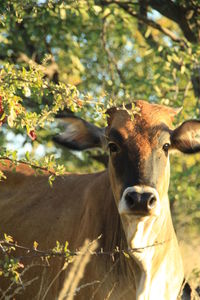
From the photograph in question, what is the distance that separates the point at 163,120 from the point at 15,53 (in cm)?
516

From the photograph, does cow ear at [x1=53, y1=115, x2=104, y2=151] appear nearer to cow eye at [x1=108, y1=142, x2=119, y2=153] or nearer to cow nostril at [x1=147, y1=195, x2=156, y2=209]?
cow eye at [x1=108, y1=142, x2=119, y2=153]

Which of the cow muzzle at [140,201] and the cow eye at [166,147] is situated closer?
the cow muzzle at [140,201]

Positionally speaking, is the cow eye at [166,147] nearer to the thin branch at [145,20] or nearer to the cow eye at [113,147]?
the cow eye at [113,147]

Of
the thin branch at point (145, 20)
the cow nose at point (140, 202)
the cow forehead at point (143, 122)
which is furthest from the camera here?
the thin branch at point (145, 20)

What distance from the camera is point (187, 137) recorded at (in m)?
6.95

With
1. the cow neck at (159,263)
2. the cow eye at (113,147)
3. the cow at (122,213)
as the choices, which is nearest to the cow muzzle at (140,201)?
the cow at (122,213)

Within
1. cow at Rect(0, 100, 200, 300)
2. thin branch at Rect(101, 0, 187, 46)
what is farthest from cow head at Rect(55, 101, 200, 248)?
thin branch at Rect(101, 0, 187, 46)

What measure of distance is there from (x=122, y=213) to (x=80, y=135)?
54.8 inches

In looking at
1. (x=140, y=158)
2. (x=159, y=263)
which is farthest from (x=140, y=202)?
(x=159, y=263)

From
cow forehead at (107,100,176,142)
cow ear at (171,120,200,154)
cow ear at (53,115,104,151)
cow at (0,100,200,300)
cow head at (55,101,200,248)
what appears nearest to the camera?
cow head at (55,101,200,248)

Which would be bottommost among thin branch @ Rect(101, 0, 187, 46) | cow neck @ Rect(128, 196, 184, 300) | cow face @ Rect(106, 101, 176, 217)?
cow neck @ Rect(128, 196, 184, 300)

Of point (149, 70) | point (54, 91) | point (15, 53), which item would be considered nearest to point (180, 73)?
point (149, 70)

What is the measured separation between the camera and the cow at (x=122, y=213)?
640 centimetres

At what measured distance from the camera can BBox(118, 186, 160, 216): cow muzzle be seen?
6000 mm
